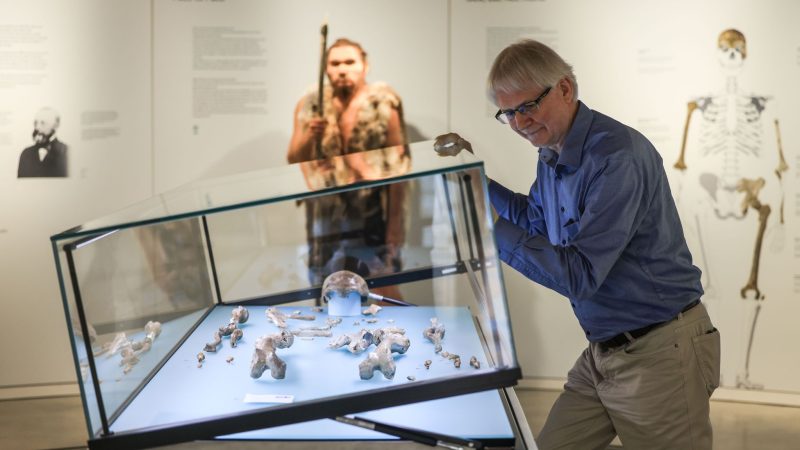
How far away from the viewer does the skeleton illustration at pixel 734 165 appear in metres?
4.80

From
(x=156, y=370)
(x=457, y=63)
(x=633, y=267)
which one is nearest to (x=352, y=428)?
(x=156, y=370)

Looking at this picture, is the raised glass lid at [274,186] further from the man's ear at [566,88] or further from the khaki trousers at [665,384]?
the khaki trousers at [665,384]

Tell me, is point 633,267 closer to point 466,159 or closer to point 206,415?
point 466,159

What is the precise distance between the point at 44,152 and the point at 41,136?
0.32ft

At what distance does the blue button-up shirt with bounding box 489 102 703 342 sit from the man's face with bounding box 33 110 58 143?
349 cm

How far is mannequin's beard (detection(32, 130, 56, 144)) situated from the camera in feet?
16.1

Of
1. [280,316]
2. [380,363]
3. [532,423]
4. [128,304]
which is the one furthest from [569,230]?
[532,423]

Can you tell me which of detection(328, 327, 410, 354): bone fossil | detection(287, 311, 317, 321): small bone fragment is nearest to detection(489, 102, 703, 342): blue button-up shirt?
detection(328, 327, 410, 354): bone fossil

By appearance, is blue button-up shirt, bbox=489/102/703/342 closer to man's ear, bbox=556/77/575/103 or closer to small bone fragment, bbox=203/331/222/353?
man's ear, bbox=556/77/575/103

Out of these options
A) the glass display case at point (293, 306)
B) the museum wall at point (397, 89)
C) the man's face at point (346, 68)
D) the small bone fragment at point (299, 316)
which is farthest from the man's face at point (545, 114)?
the man's face at point (346, 68)

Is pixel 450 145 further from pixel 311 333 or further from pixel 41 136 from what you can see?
pixel 41 136

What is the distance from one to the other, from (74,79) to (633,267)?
3869mm

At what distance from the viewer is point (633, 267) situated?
2.27 meters

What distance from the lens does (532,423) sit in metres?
4.49
